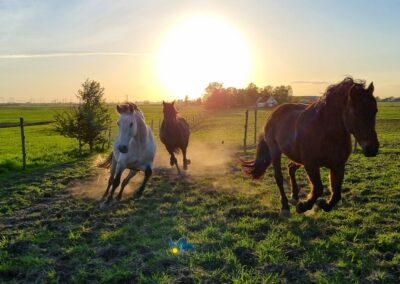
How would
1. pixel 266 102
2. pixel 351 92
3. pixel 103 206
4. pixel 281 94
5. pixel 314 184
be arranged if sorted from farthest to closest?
pixel 281 94 → pixel 266 102 → pixel 103 206 → pixel 314 184 → pixel 351 92

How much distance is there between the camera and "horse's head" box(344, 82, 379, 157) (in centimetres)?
486

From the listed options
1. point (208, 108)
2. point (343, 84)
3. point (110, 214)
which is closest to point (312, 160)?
point (343, 84)

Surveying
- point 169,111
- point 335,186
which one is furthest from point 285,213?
point 169,111

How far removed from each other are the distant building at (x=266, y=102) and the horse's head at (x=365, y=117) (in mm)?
96090

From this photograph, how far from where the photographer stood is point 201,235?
5.82 m

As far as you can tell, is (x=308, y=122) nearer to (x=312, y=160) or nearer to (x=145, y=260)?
(x=312, y=160)

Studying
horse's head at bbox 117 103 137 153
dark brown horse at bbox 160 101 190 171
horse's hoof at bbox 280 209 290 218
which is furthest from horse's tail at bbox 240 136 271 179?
dark brown horse at bbox 160 101 190 171

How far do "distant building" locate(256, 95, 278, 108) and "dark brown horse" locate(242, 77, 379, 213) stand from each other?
94.8 m

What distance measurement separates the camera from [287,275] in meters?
4.45

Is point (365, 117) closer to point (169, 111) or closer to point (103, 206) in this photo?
point (103, 206)

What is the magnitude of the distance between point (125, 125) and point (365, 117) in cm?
456

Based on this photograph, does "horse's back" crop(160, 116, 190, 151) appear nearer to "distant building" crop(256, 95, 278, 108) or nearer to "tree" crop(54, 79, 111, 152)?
"tree" crop(54, 79, 111, 152)

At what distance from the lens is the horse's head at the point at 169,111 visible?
11.7 m

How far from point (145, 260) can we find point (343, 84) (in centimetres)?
372
